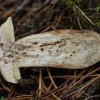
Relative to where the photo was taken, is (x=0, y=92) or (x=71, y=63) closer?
(x=71, y=63)

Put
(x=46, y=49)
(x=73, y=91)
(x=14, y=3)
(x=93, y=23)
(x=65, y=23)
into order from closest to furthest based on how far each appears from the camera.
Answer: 1. (x=73, y=91)
2. (x=46, y=49)
3. (x=93, y=23)
4. (x=65, y=23)
5. (x=14, y=3)

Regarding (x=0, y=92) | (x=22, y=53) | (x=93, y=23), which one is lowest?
(x=0, y=92)

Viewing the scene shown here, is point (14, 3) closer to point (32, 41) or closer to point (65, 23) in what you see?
point (65, 23)

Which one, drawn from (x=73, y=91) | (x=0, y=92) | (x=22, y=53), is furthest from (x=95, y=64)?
(x=0, y=92)

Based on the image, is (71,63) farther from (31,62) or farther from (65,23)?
(65,23)

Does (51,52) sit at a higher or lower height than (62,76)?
higher

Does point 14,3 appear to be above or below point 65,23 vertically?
above

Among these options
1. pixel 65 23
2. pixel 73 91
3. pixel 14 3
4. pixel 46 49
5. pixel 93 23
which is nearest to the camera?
pixel 73 91
